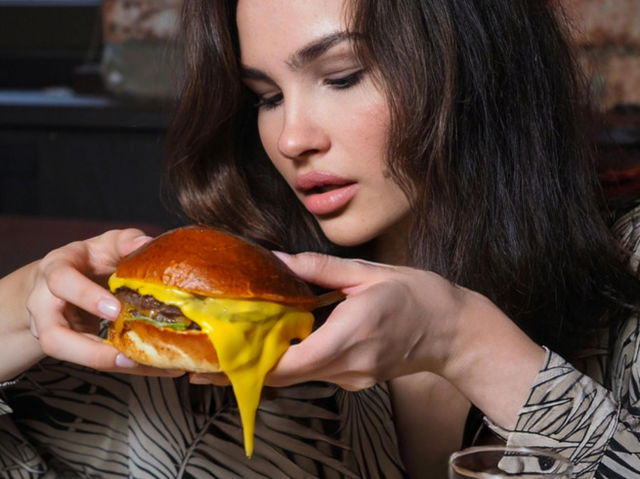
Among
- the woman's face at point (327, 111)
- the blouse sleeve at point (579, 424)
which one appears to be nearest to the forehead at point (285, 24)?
the woman's face at point (327, 111)

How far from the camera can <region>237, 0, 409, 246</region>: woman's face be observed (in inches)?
59.5

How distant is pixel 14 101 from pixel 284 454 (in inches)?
114

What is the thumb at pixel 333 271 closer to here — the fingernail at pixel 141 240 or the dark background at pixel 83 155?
the fingernail at pixel 141 240

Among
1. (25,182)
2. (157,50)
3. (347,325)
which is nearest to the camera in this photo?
(347,325)

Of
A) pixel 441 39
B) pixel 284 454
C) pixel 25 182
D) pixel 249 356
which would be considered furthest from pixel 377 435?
pixel 25 182

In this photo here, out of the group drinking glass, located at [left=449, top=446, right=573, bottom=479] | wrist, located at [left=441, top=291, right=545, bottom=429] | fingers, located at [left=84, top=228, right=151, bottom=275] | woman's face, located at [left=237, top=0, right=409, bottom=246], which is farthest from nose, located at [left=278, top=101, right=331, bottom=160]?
drinking glass, located at [left=449, top=446, right=573, bottom=479]

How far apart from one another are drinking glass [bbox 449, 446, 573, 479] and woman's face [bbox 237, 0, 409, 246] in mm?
629

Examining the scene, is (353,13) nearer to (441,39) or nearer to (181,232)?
(441,39)

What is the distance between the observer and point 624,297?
171 cm

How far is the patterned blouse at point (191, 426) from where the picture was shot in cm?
162

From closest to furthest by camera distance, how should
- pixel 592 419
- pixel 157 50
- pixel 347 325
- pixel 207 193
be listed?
pixel 347 325, pixel 592 419, pixel 207 193, pixel 157 50

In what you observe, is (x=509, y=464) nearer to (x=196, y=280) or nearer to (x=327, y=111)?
(x=196, y=280)

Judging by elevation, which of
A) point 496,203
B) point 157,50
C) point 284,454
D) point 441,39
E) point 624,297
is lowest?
point 284,454

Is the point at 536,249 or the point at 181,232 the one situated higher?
the point at 181,232
